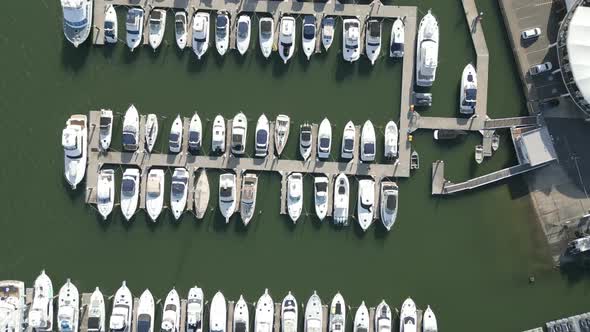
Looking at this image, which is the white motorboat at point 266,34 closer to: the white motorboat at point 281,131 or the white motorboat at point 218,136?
the white motorboat at point 281,131

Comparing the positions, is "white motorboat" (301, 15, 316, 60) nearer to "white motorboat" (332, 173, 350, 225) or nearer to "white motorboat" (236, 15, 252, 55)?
"white motorboat" (236, 15, 252, 55)

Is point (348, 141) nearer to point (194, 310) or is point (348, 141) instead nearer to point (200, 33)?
point (200, 33)

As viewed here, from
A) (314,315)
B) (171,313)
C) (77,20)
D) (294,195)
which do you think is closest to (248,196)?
(294,195)

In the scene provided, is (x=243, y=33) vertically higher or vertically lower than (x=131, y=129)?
higher

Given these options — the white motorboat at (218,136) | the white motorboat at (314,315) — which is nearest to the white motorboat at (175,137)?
the white motorboat at (218,136)

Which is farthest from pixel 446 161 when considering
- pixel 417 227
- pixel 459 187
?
pixel 417 227

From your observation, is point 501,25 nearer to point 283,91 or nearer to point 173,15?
point 283,91

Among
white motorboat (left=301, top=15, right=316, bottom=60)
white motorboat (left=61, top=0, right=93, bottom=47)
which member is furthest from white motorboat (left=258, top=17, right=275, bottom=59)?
white motorboat (left=61, top=0, right=93, bottom=47)
